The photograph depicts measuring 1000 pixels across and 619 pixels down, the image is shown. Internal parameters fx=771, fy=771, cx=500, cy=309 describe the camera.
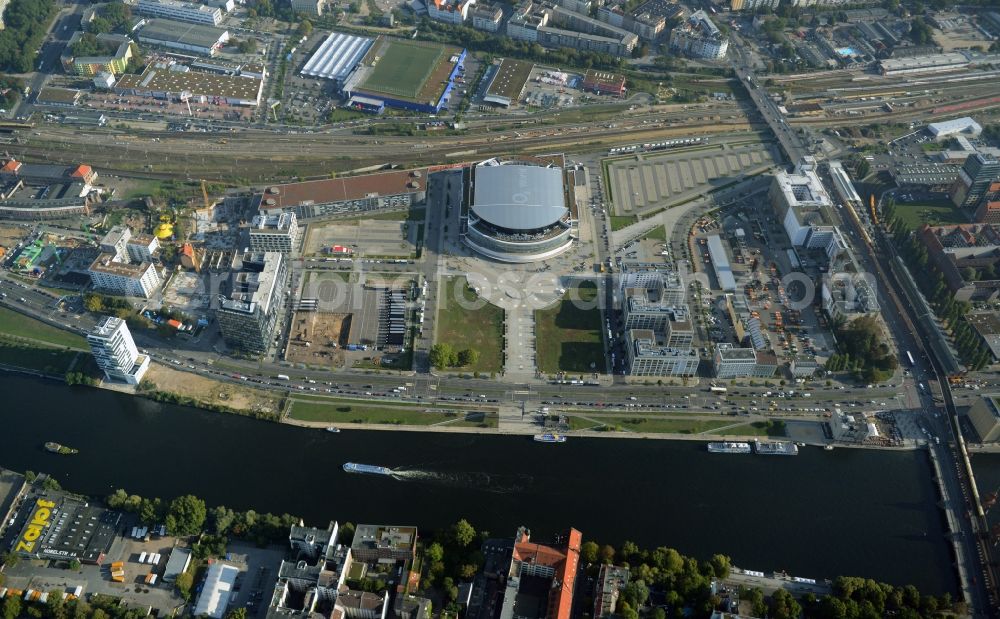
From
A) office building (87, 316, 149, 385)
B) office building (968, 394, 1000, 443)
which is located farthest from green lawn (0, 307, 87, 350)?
office building (968, 394, 1000, 443)

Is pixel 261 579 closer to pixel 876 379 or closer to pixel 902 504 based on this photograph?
pixel 902 504

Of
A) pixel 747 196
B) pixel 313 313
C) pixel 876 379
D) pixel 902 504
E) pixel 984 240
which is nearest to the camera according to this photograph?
pixel 902 504

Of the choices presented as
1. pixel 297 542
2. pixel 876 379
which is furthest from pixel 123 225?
pixel 876 379

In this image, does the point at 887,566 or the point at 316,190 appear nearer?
the point at 887,566

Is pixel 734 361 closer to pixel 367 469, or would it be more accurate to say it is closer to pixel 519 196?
pixel 519 196

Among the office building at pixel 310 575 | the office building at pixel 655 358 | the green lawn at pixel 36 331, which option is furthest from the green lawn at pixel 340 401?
the green lawn at pixel 36 331

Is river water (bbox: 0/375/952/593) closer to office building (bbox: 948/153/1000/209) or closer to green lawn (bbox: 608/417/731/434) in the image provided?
green lawn (bbox: 608/417/731/434)
